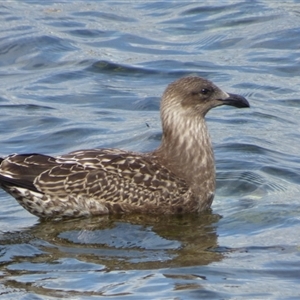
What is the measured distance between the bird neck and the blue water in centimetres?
32

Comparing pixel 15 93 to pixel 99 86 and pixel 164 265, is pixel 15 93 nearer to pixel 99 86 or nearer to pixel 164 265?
pixel 99 86

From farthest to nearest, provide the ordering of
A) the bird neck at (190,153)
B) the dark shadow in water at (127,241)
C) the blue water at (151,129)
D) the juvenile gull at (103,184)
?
the bird neck at (190,153)
the juvenile gull at (103,184)
the dark shadow in water at (127,241)
the blue water at (151,129)

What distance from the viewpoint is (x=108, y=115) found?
44.5 feet

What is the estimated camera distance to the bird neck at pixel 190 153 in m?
10.6

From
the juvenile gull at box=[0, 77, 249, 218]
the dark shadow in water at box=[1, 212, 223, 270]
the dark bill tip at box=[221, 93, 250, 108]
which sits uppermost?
the dark bill tip at box=[221, 93, 250, 108]

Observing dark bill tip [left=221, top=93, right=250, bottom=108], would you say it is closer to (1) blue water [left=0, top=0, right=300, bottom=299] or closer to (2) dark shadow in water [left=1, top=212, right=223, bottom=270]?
(1) blue water [left=0, top=0, right=300, bottom=299]

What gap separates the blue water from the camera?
28.6 feet

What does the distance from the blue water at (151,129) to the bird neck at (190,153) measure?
0.32 meters

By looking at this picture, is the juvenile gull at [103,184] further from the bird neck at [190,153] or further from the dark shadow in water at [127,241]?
the dark shadow in water at [127,241]

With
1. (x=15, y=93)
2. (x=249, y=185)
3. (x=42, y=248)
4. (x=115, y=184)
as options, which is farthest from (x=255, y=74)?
(x=42, y=248)

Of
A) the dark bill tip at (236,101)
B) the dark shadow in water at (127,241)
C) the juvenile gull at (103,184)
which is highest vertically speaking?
the dark bill tip at (236,101)

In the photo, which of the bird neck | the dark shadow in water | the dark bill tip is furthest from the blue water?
the dark bill tip

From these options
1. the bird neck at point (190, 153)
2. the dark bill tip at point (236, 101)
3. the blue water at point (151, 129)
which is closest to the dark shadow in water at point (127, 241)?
the blue water at point (151, 129)

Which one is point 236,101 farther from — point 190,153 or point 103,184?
point 103,184
